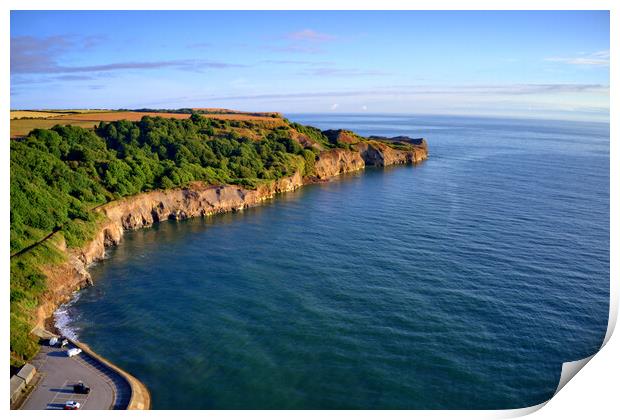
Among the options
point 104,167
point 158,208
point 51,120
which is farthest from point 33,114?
point 158,208

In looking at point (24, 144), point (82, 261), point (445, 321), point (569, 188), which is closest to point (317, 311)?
point (445, 321)

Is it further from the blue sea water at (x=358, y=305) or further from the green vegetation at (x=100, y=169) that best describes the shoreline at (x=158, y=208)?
the blue sea water at (x=358, y=305)

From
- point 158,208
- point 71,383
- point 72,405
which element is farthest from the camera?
point 158,208

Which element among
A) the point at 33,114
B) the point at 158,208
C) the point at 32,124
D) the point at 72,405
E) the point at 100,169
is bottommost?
the point at 72,405

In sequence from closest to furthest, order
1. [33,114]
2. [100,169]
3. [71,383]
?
1. [71,383]
2. [100,169]
3. [33,114]

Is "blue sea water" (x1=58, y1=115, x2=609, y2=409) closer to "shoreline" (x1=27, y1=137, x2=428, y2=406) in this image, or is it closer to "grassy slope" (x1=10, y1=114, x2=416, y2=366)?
"shoreline" (x1=27, y1=137, x2=428, y2=406)

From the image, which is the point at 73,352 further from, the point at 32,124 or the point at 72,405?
the point at 32,124
